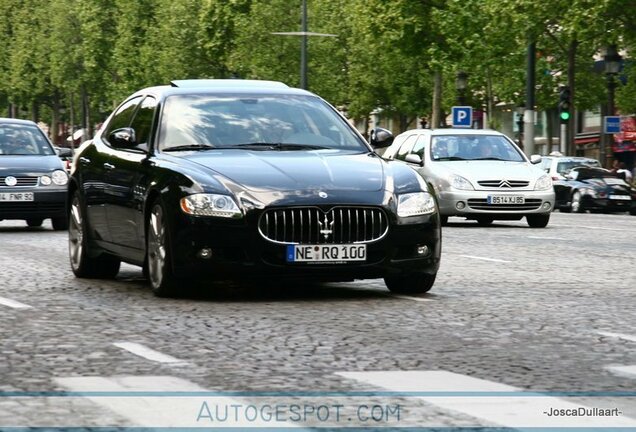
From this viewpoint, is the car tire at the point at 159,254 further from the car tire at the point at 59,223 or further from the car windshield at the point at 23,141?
the car windshield at the point at 23,141

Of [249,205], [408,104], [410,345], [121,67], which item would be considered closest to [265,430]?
[410,345]

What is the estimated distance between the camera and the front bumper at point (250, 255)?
11.0 m

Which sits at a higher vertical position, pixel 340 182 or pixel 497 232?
pixel 340 182

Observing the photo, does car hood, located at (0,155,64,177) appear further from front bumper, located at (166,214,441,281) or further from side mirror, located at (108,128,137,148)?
front bumper, located at (166,214,441,281)

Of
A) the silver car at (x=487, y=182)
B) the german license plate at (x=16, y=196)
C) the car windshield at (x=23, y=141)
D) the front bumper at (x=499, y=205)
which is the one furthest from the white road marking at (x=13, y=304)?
the front bumper at (x=499, y=205)

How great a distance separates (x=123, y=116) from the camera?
13719 millimetres

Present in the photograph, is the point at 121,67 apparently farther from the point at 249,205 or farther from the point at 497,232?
the point at 249,205

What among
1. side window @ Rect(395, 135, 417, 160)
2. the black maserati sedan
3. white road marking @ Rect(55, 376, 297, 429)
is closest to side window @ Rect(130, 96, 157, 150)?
the black maserati sedan

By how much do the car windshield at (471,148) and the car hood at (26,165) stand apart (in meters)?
6.42

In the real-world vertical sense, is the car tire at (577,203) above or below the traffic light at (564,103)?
below

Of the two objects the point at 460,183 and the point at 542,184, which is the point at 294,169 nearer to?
the point at 460,183

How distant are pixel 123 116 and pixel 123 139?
49.2 inches

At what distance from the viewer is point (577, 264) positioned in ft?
51.8

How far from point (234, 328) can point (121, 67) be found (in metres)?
83.7
